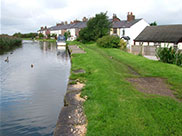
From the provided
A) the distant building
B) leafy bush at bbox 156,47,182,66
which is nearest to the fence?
leafy bush at bbox 156,47,182,66

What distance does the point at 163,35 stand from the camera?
3747 centimetres

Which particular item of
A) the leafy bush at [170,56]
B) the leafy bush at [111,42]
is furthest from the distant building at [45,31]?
the leafy bush at [170,56]

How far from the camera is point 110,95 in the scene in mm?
7844

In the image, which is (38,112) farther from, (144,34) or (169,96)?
(144,34)

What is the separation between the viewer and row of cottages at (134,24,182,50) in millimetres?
33750

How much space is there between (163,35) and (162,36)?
47cm

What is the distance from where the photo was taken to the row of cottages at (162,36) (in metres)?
33.8

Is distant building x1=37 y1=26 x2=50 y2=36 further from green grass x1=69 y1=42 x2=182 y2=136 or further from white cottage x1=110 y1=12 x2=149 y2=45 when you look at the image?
green grass x1=69 y1=42 x2=182 y2=136

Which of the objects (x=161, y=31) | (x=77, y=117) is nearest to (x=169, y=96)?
(x=77, y=117)

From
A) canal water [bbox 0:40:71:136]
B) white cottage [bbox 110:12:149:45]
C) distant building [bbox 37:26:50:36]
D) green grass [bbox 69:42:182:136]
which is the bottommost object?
canal water [bbox 0:40:71:136]

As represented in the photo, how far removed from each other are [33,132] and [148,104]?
4387 millimetres

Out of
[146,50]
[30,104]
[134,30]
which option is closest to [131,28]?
[134,30]

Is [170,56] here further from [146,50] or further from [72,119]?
[72,119]

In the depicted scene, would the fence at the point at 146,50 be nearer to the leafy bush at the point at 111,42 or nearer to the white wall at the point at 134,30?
the leafy bush at the point at 111,42
